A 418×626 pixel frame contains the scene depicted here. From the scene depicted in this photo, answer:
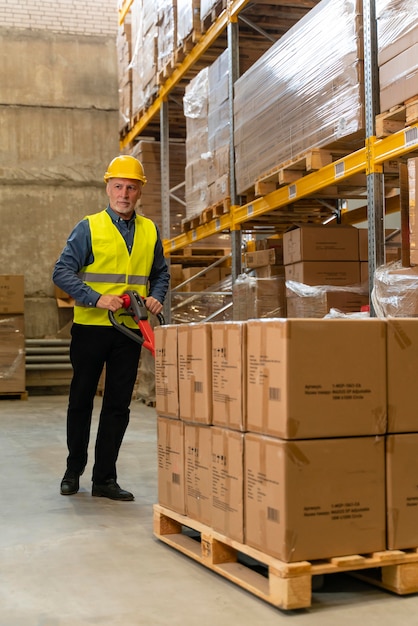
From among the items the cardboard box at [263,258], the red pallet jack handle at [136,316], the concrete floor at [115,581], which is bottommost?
the concrete floor at [115,581]

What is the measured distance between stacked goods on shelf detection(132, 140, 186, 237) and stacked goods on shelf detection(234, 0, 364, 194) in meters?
3.44

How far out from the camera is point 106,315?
5000 mm

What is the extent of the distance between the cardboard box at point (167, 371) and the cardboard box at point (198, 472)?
0.19m

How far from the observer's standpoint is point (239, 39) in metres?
8.09

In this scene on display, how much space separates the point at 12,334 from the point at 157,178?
3434 millimetres

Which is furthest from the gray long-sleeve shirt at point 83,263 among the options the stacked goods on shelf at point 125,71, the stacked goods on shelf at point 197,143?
the stacked goods on shelf at point 125,71

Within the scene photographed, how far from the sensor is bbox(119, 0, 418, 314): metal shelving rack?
5.20 m

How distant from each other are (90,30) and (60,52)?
692mm

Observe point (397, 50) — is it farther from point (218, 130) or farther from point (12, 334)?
point (12, 334)

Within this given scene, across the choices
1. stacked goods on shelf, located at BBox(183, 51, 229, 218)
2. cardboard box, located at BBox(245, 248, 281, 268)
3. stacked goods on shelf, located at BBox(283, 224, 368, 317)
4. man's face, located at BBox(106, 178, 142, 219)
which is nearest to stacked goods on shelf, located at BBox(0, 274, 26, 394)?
stacked goods on shelf, located at BBox(183, 51, 229, 218)

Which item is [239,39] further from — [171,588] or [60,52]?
[60,52]

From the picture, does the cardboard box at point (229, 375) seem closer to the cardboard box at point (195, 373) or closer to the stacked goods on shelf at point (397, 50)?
the cardboard box at point (195, 373)

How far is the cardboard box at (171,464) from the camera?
3.91m

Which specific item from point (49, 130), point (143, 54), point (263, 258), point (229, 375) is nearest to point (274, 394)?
point (229, 375)
